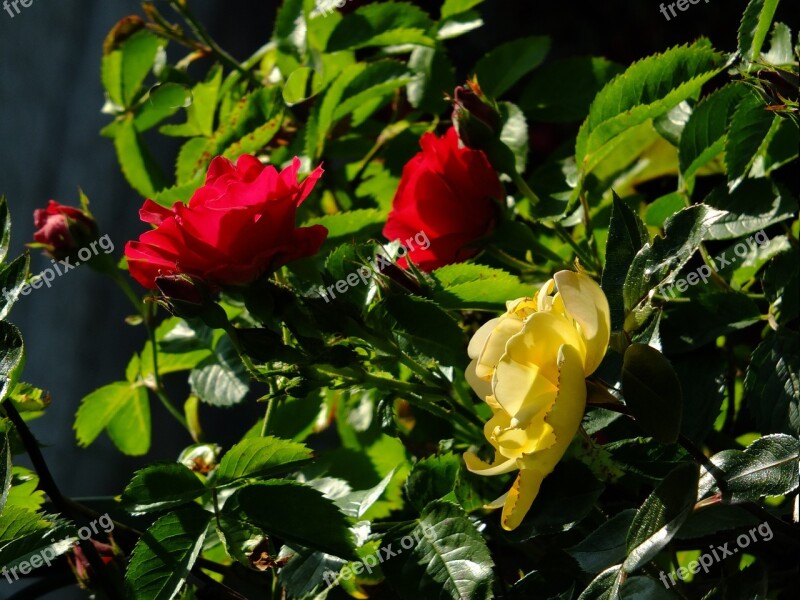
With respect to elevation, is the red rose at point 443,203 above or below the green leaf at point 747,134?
above

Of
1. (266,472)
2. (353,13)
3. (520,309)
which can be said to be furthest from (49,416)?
(520,309)

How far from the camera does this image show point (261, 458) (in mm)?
488

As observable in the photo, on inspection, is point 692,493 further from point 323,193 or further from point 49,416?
point 49,416

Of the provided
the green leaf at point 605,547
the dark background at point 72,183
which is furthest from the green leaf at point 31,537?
the dark background at point 72,183

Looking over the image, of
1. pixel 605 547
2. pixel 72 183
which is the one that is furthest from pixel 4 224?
pixel 72 183

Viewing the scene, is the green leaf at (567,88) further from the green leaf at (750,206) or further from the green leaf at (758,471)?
the green leaf at (758,471)

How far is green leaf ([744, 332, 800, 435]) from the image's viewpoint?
0.46m

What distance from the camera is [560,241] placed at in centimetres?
65

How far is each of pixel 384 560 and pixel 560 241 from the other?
0.28 metres

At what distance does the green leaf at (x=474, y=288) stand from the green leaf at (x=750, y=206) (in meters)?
0.13

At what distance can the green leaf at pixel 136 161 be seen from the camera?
0.77 metres

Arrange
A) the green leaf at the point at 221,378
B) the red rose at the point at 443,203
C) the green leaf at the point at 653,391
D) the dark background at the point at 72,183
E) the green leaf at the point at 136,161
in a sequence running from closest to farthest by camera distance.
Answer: the green leaf at the point at 653,391
the red rose at the point at 443,203
the green leaf at the point at 221,378
the green leaf at the point at 136,161
the dark background at the point at 72,183

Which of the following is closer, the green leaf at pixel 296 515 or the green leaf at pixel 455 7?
the green leaf at pixel 296 515

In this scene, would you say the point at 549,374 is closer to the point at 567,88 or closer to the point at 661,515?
the point at 661,515
